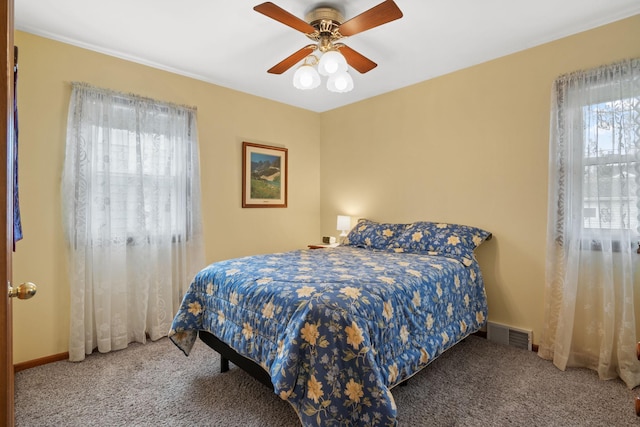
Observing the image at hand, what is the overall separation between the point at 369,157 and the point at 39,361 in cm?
359

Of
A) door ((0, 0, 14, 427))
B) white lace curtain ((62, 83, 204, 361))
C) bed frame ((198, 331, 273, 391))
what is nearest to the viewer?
door ((0, 0, 14, 427))

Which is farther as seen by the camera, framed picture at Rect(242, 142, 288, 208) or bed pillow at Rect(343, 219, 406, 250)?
framed picture at Rect(242, 142, 288, 208)

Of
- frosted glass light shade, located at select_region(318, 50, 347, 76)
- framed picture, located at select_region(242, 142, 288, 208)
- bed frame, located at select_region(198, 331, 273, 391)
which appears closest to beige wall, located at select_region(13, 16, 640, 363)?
framed picture, located at select_region(242, 142, 288, 208)

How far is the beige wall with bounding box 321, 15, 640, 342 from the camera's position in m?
2.68

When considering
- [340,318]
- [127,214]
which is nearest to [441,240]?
[340,318]

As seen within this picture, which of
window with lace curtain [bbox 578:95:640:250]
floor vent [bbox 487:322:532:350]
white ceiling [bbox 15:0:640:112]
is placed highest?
white ceiling [bbox 15:0:640:112]

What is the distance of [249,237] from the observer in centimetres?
384

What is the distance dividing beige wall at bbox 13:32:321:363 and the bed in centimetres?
109

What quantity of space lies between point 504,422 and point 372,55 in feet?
9.21

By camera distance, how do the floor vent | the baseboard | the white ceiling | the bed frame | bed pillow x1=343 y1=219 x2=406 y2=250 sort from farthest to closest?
bed pillow x1=343 y1=219 x2=406 y2=250 < the floor vent < the baseboard < the white ceiling < the bed frame

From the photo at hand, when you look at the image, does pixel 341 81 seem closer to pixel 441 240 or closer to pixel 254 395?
pixel 441 240

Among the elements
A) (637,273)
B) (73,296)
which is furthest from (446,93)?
(73,296)

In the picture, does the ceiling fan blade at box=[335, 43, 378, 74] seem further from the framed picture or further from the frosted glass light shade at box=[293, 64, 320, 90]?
the framed picture

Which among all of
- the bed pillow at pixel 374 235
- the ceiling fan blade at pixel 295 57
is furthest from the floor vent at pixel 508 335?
the ceiling fan blade at pixel 295 57
